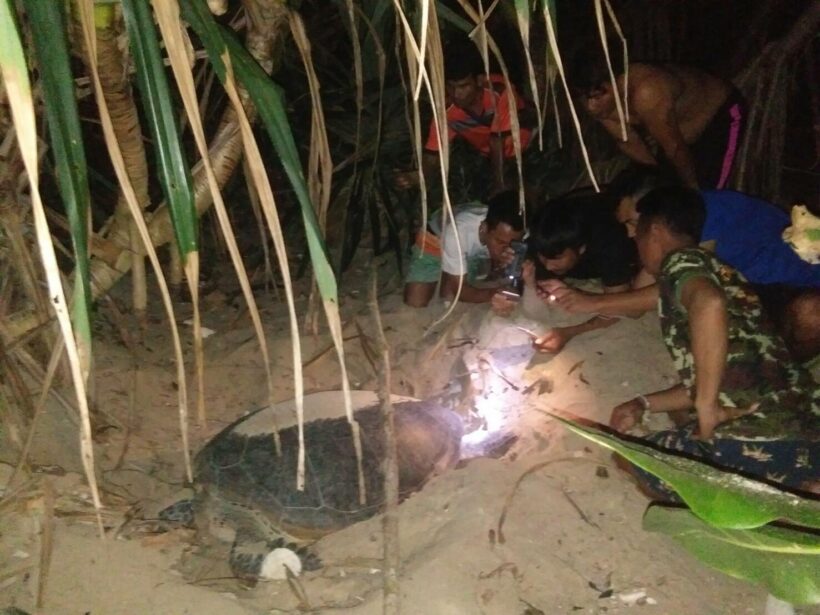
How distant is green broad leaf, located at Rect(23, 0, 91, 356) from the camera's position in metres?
0.66

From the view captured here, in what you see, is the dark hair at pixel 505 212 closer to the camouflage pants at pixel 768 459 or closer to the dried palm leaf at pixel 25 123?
the camouflage pants at pixel 768 459

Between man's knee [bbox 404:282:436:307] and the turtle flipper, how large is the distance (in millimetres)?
1183

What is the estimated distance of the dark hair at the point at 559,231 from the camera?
6.51ft

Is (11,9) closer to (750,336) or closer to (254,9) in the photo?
(254,9)

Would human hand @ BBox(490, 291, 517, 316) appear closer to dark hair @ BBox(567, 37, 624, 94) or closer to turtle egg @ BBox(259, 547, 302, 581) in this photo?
dark hair @ BBox(567, 37, 624, 94)

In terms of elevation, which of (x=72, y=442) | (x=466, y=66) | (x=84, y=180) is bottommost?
(x=72, y=442)

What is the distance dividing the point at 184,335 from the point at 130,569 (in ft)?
3.54

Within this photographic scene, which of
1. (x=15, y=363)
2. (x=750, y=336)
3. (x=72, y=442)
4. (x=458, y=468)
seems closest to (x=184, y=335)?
(x=72, y=442)

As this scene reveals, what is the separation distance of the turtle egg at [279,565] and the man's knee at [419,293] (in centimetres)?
124

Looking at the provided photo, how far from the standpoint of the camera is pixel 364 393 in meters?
2.06

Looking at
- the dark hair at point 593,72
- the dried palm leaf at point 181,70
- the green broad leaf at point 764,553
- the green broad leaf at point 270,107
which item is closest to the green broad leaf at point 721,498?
the green broad leaf at point 764,553

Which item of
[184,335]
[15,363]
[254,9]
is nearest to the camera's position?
[254,9]

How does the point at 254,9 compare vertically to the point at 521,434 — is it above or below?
above

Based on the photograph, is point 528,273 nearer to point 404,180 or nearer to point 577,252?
point 577,252
